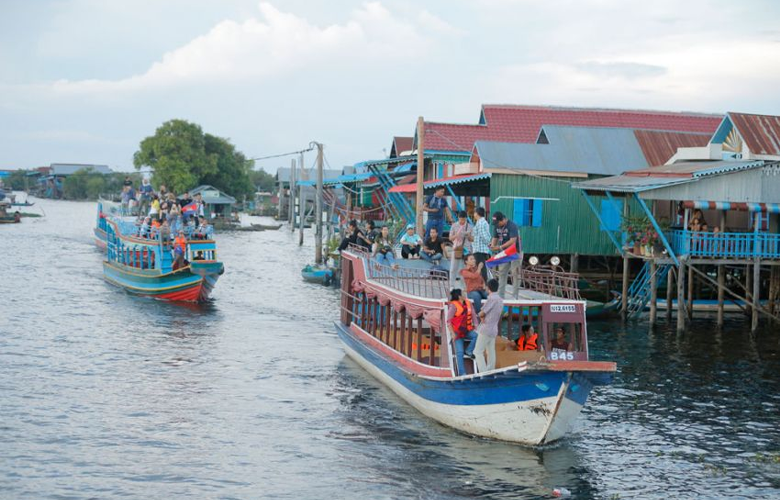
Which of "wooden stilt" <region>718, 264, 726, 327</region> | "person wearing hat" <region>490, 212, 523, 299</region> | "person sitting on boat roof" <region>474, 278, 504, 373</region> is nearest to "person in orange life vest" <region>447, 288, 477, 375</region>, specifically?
"person sitting on boat roof" <region>474, 278, 504, 373</region>

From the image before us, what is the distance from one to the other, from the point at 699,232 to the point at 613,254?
17.6ft

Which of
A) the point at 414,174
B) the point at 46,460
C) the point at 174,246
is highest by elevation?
the point at 414,174

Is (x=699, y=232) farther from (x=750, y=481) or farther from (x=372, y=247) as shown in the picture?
(x=750, y=481)

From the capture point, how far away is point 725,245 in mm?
30766

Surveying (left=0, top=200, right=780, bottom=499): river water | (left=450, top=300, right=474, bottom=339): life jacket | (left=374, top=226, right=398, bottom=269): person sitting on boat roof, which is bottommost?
(left=0, top=200, right=780, bottom=499): river water

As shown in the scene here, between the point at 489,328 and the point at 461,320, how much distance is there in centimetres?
85

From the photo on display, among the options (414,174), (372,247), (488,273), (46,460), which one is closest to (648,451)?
(488,273)

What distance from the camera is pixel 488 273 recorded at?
19562 millimetres

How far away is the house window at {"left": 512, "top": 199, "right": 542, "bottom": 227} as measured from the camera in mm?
34781

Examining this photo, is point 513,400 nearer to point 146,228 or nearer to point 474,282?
point 474,282

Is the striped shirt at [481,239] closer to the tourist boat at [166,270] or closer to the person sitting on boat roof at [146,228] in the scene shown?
the tourist boat at [166,270]

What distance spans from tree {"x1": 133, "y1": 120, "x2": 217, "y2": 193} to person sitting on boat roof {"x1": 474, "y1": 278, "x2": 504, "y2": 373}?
80828mm

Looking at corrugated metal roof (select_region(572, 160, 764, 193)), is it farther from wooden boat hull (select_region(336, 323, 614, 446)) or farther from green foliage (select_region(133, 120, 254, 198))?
green foliage (select_region(133, 120, 254, 198))

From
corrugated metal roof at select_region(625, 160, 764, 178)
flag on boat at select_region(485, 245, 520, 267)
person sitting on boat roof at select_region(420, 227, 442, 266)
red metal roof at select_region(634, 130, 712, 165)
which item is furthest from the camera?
red metal roof at select_region(634, 130, 712, 165)
